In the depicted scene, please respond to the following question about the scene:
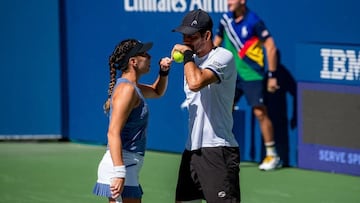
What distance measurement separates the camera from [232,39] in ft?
34.2

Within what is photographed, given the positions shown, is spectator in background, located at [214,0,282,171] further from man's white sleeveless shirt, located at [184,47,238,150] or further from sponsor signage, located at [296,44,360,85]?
man's white sleeveless shirt, located at [184,47,238,150]

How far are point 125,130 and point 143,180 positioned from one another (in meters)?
3.60

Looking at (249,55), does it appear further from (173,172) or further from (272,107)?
(173,172)

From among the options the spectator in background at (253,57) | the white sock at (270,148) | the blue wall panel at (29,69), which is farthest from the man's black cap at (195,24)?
the blue wall panel at (29,69)

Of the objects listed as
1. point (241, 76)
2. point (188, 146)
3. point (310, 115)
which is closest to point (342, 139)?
point (310, 115)

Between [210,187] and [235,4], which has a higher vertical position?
[235,4]

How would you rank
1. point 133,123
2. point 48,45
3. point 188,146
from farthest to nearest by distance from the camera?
point 48,45 → point 188,146 → point 133,123

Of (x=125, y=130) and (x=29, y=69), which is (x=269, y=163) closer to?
(x=29, y=69)

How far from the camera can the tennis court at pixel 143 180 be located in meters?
9.17

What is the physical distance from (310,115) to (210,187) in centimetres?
375

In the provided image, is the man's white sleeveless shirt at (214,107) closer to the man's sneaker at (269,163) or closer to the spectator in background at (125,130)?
the spectator in background at (125,130)

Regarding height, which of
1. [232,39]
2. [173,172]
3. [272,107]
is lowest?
[173,172]

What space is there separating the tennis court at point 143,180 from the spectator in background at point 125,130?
258 centimetres

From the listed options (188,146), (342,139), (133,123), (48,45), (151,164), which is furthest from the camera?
(48,45)
